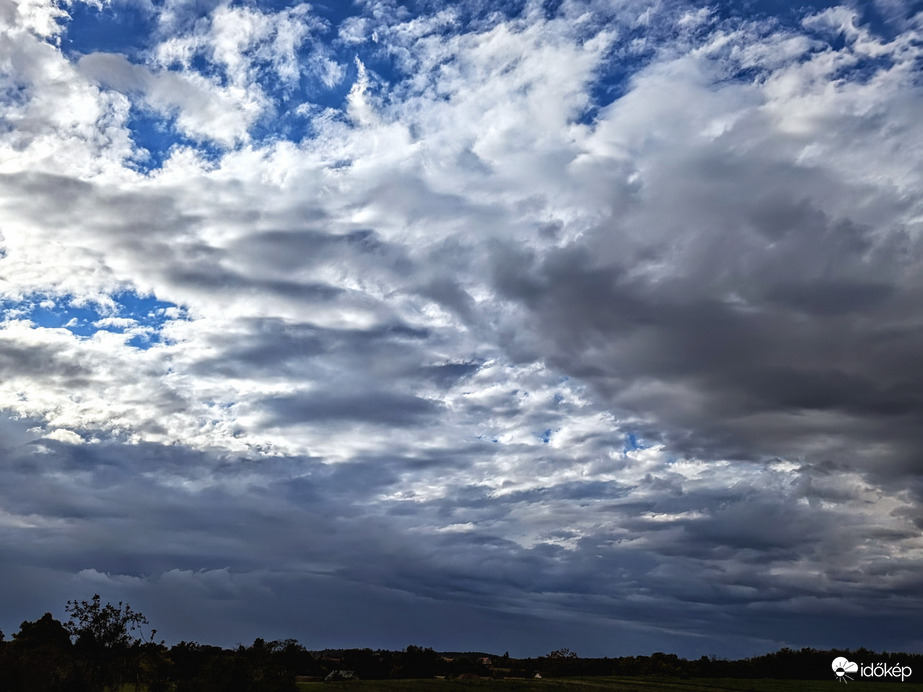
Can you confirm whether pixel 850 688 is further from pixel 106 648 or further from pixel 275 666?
pixel 106 648

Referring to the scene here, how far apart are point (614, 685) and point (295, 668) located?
51.3m

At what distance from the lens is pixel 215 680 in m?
72.2

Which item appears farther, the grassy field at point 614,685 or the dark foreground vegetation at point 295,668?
the grassy field at point 614,685

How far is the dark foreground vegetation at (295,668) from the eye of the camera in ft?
246

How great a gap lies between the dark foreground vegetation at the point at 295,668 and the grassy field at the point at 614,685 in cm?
19

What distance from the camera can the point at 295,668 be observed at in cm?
9638

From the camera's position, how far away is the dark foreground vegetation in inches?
2955

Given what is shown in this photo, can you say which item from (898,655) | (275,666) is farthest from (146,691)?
(898,655)

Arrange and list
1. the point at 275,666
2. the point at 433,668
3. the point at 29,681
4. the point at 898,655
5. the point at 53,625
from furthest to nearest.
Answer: the point at 433,668 < the point at 898,655 < the point at 53,625 < the point at 275,666 < the point at 29,681

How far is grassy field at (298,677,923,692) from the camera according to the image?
107288 millimetres

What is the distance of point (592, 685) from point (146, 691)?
62.1m

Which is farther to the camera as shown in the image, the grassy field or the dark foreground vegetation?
the grassy field

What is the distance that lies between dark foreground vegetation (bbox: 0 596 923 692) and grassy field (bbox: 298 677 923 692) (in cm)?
19

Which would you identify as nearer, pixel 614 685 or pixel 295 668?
pixel 295 668
